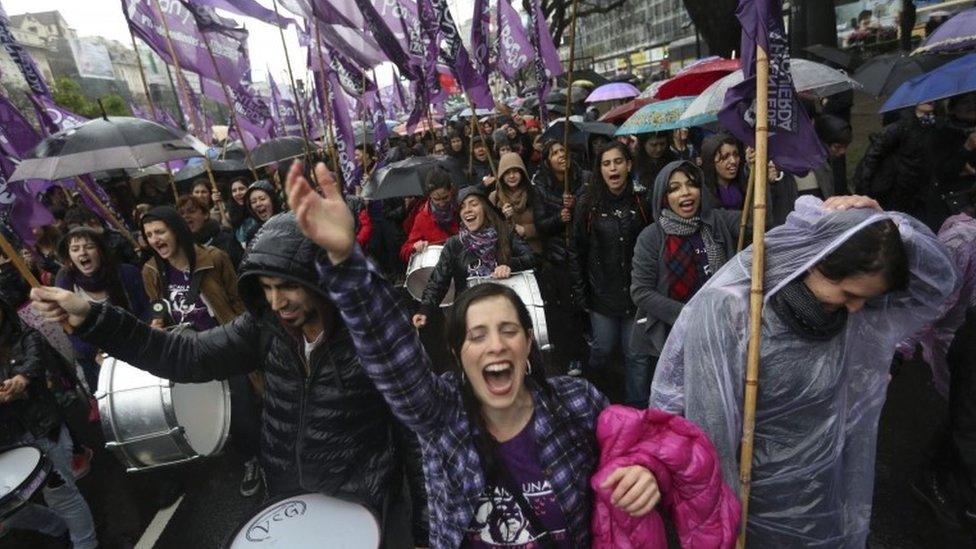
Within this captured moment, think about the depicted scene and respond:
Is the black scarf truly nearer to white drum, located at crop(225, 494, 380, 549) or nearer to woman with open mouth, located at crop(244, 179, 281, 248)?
white drum, located at crop(225, 494, 380, 549)

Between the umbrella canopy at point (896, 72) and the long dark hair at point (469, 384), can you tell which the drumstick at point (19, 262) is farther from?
the umbrella canopy at point (896, 72)

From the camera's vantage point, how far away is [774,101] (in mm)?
1942

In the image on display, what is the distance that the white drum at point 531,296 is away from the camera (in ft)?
10.9

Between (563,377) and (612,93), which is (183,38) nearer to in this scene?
(563,377)

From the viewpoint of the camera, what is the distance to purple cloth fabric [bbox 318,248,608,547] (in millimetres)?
1430

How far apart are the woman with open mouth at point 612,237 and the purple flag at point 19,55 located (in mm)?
5466

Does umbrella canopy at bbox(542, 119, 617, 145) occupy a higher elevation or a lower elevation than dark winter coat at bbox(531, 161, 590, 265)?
higher

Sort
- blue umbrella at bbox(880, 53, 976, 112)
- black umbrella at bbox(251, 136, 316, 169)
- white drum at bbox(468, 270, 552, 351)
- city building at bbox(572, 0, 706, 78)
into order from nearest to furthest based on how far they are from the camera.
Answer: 1. white drum at bbox(468, 270, 552, 351)
2. blue umbrella at bbox(880, 53, 976, 112)
3. black umbrella at bbox(251, 136, 316, 169)
4. city building at bbox(572, 0, 706, 78)

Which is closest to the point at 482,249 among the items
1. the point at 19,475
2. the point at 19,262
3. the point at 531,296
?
the point at 531,296

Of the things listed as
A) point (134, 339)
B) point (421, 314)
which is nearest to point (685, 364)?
point (421, 314)

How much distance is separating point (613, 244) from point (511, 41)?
374cm

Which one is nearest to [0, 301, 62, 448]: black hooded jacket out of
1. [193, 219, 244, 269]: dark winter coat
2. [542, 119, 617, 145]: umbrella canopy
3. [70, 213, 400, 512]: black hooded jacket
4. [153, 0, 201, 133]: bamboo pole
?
[70, 213, 400, 512]: black hooded jacket

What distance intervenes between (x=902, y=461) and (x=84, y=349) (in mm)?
5729

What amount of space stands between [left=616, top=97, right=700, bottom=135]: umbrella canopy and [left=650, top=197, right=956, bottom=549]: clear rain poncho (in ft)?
11.7
